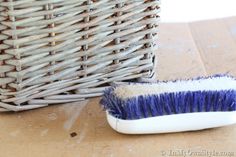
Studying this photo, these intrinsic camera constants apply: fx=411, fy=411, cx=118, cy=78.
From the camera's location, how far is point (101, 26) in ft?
1.42

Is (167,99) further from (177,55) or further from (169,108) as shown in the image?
(177,55)

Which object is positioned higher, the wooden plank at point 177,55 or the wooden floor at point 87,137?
the wooden plank at point 177,55

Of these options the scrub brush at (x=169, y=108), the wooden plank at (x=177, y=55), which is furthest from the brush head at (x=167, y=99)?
the wooden plank at (x=177, y=55)

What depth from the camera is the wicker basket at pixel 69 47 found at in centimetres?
40

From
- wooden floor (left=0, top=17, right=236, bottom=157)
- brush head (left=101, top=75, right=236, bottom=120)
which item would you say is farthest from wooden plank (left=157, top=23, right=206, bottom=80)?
brush head (left=101, top=75, right=236, bottom=120)

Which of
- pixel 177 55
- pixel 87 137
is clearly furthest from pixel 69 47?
pixel 177 55

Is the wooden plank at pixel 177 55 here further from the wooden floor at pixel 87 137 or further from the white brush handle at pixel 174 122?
the white brush handle at pixel 174 122

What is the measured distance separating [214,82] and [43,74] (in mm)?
180

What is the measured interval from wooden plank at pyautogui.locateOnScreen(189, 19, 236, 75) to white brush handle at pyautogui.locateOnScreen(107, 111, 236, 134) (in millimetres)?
122

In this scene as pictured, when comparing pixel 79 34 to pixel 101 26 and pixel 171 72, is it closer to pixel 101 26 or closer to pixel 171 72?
pixel 101 26

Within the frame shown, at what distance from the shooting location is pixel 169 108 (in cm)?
40

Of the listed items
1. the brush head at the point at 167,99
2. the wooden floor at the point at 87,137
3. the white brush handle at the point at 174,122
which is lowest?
the wooden floor at the point at 87,137

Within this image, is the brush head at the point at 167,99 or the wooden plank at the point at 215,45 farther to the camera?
the wooden plank at the point at 215,45

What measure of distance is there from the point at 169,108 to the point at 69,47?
0.12 meters
